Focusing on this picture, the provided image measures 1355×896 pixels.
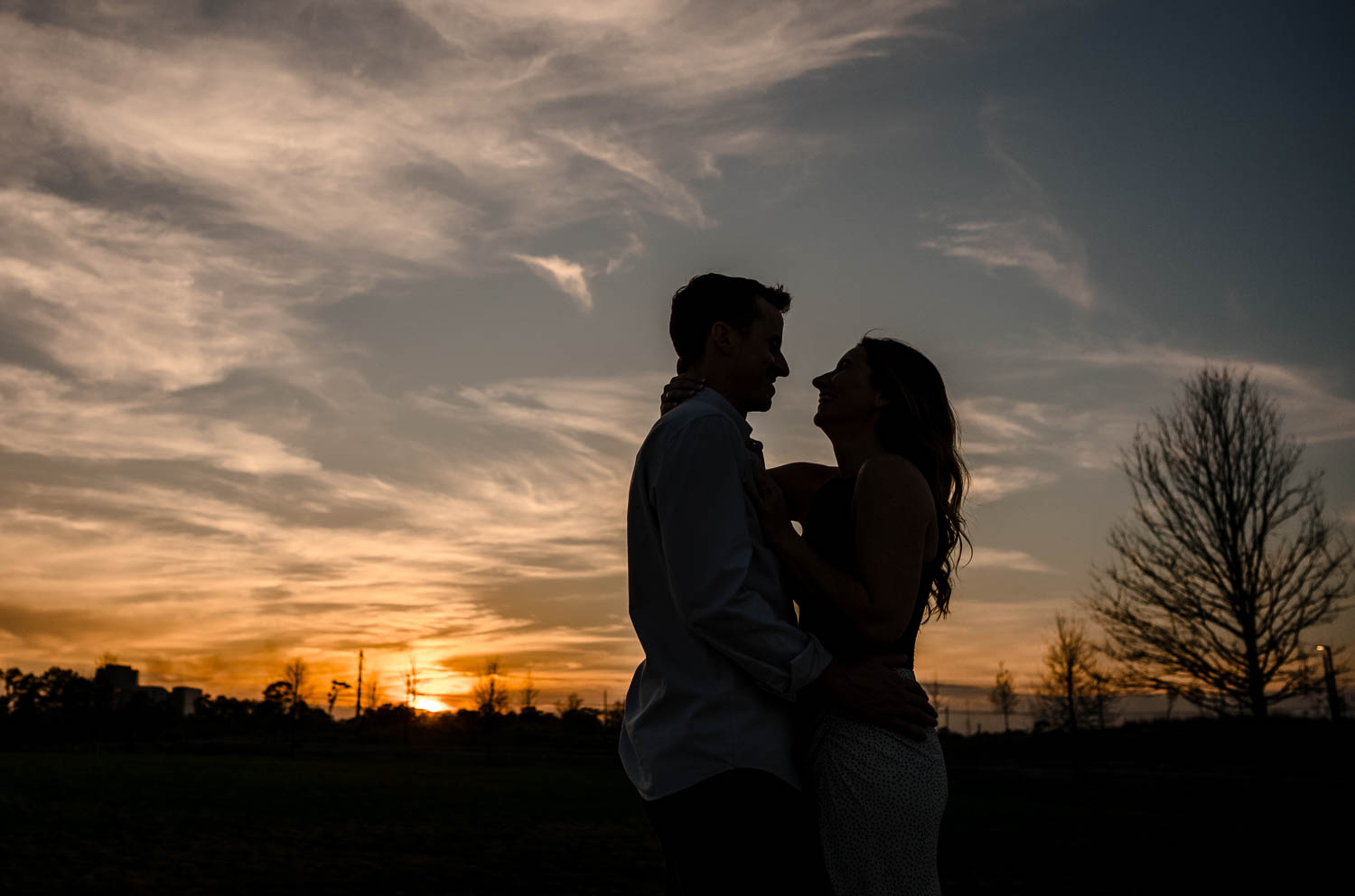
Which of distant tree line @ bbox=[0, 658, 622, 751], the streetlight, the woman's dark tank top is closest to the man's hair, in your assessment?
the woman's dark tank top

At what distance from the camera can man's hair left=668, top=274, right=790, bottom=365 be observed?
321 cm

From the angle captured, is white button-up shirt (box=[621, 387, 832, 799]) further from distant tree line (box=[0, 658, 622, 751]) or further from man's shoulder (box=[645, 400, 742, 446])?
distant tree line (box=[0, 658, 622, 751])

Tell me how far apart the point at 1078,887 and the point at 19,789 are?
2125cm

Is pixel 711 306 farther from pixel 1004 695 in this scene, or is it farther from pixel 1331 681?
pixel 1004 695

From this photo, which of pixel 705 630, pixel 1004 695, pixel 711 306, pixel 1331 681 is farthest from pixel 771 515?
pixel 1004 695

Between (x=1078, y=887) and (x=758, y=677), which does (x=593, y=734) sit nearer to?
(x=1078, y=887)

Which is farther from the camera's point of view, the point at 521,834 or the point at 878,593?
the point at 521,834

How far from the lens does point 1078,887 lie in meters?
11.5

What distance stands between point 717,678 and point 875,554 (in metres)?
0.69

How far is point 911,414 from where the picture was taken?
3.46 metres

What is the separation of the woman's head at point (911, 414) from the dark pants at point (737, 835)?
3.83 ft

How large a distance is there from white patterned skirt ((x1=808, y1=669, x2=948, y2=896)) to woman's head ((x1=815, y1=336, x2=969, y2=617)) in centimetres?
72

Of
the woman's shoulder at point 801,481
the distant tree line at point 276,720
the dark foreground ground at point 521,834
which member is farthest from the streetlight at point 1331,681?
the distant tree line at point 276,720

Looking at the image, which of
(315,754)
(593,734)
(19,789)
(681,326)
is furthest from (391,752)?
(681,326)
